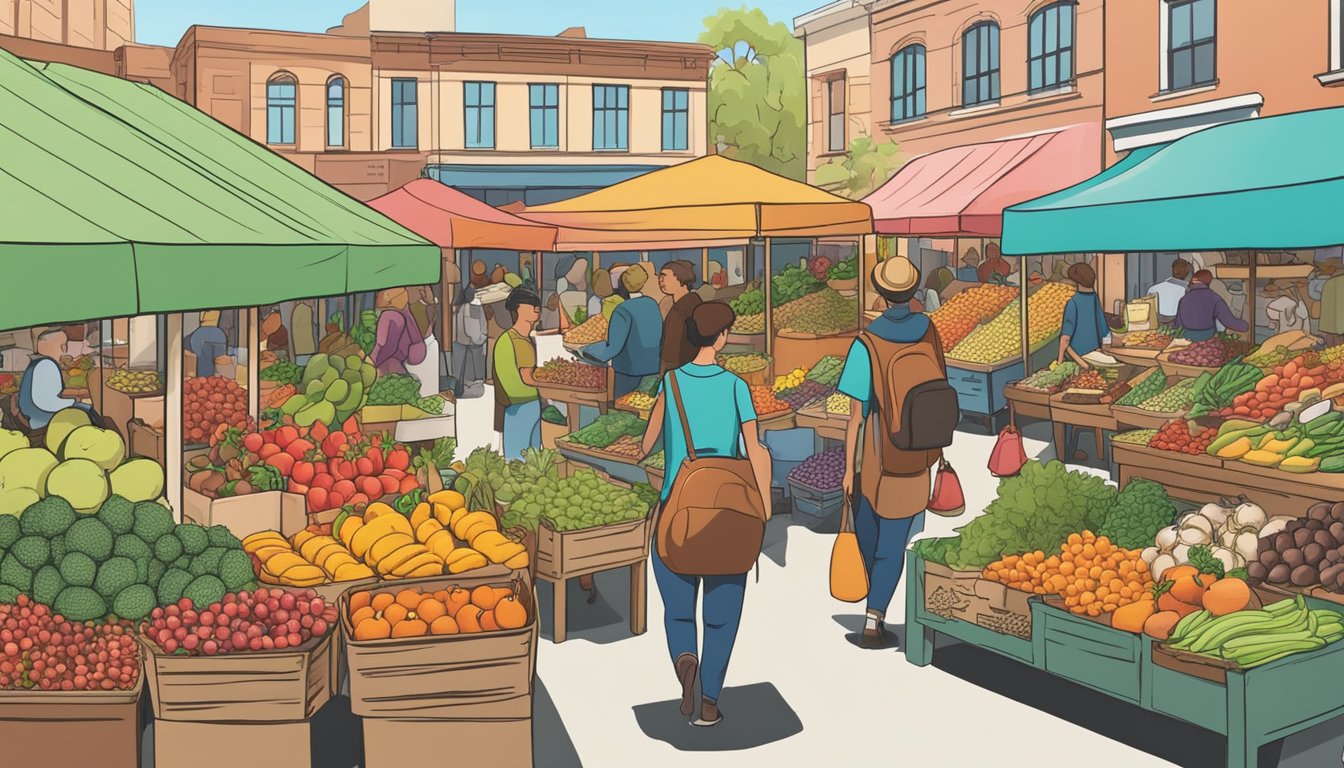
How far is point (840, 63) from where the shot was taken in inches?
1356

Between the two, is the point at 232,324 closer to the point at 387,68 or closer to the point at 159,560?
the point at 387,68

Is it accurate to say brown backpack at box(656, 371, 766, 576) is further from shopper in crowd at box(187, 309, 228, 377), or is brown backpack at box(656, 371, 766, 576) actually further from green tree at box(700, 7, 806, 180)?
green tree at box(700, 7, 806, 180)

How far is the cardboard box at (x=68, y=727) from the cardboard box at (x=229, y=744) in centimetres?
15

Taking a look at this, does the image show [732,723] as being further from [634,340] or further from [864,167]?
[864,167]

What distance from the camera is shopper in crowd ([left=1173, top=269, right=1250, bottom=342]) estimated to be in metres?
13.8

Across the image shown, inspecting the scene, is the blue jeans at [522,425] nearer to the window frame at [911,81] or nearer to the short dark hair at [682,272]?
the short dark hair at [682,272]

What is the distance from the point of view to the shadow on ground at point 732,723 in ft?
20.4

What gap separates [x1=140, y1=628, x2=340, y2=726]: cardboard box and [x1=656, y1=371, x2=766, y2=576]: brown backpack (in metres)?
1.78

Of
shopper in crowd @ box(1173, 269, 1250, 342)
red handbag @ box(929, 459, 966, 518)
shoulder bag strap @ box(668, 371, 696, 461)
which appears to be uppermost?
shopper in crowd @ box(1173, 269, 1250, 342)

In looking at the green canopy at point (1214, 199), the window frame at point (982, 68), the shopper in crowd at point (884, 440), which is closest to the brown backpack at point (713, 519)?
the shopper in crowd at point (884, 440)

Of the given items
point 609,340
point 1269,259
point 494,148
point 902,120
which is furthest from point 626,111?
point 609,340

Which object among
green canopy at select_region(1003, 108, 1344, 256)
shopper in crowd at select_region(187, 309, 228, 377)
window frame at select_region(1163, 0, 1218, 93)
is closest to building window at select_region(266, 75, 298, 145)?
shopper in crowd at select_region(187, 309, 228, 377)

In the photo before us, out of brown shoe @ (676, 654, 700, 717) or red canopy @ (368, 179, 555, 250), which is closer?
brown shoe @ (676, 654, 700, 717)

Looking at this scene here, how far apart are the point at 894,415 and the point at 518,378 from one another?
18.3ft
